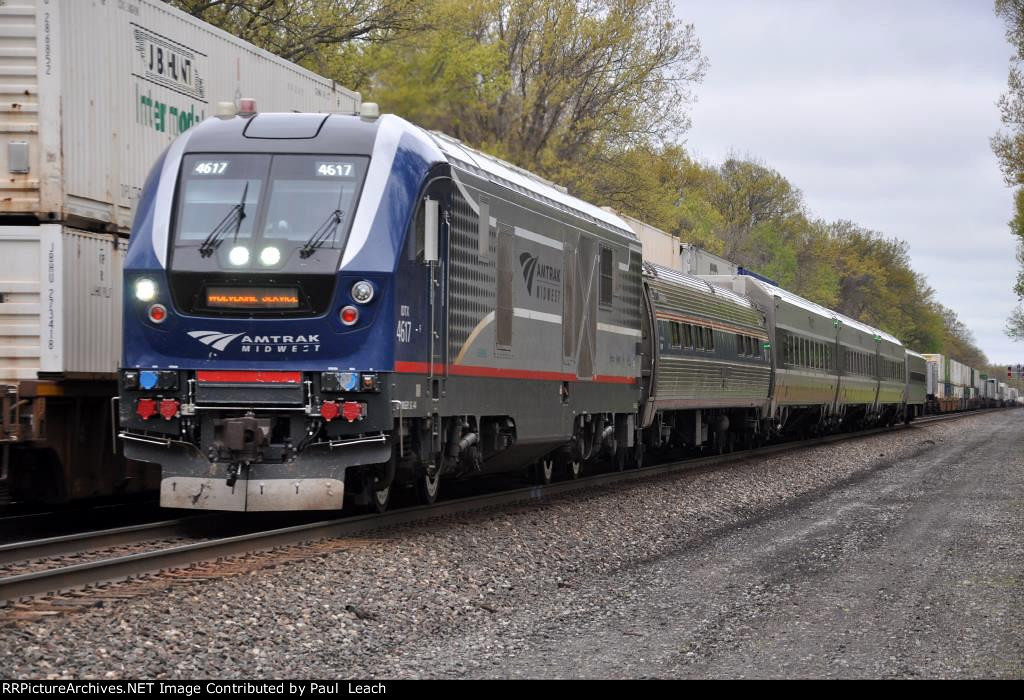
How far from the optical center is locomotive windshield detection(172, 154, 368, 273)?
10.2 m

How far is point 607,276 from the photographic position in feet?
52.9

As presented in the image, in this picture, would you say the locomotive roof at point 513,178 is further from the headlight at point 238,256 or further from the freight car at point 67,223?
the freight car at point 67,223

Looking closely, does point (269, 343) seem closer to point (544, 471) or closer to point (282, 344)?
point (282, 344)

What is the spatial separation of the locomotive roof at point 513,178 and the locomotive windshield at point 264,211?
1422mm

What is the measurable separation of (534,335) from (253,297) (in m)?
4.06

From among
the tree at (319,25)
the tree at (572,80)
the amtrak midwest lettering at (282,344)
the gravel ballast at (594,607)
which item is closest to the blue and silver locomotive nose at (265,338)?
the amtrak midwest lettering at (282,344)

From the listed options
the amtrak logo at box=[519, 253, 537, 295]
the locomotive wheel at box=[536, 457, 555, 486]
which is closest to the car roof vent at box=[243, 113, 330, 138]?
the amtrak logo at box=[519, 253, 537, 295]

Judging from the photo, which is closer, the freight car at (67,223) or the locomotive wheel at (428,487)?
the freight car at (67,223)

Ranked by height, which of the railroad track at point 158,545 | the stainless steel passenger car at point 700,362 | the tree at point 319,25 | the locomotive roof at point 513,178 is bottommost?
the railroad track at point 158,545

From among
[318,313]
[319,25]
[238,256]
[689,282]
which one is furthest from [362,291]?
[319,25]

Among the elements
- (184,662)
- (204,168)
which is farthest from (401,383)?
(184,662)

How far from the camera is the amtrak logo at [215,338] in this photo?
1021cm

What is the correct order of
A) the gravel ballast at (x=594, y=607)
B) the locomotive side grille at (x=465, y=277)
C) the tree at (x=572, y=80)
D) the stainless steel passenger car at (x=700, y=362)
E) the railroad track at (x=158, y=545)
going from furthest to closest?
the tree at (x=572, y=80), the stainless steel passenger car at (x=700, y=362), the locomotive side grille at (x=465, y=277), the railroad track at (x=158, y=545), the gravel ballast at (x=594, y=607)

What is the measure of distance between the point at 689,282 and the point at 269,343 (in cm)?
1388
